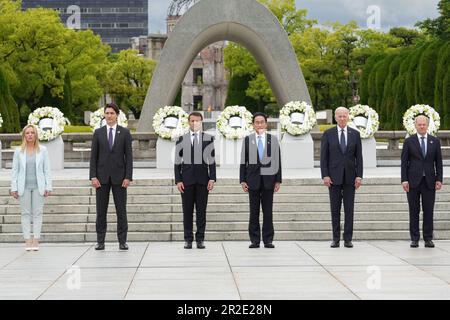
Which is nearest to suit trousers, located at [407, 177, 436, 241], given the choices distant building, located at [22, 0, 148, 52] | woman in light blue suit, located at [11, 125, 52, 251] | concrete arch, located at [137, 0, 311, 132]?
woman in light blue suit, located at [11, 125, 52, 251]

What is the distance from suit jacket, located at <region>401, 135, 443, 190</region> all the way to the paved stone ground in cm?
94

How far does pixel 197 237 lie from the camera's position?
10586 mm

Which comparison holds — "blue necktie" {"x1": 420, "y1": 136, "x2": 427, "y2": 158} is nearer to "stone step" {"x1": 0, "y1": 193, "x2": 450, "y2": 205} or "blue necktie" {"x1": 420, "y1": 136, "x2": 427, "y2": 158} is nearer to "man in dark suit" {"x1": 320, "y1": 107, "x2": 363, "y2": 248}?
Answer: "man in dark suit" {"x1": 320, "y1": 107, "x2": 363, "y2": 248}

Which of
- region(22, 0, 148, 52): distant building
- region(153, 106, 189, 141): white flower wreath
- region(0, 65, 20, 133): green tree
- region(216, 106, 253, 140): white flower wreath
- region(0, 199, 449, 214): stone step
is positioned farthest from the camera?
region(22, 0, 148, 52): distant building

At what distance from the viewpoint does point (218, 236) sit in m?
11.5

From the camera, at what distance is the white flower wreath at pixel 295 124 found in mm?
18344

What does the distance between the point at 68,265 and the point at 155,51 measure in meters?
82.2

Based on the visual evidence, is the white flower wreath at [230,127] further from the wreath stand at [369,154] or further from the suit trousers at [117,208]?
the suit trousers at [117,208]

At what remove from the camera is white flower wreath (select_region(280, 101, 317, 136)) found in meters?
18.3

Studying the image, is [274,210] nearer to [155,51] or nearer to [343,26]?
[343,26]

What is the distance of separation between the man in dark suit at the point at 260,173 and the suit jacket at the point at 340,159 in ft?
2.23

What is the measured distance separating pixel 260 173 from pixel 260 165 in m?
0.11

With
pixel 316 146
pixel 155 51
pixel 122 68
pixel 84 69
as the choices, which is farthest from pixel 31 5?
pixel 316 146

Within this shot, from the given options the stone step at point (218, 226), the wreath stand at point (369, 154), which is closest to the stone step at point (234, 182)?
the stone step at point (218, 226)
